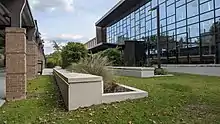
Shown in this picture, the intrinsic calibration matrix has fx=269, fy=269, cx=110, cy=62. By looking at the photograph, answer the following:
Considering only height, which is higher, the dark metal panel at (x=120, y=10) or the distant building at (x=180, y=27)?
the dark metal panel at (x=120, y=10)

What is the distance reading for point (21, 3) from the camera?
29.3ft

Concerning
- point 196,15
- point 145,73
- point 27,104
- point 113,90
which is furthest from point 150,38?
point 27,104

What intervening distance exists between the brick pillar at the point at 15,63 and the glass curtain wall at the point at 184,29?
622 inches

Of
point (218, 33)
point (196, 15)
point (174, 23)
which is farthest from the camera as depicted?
point (174, 23)

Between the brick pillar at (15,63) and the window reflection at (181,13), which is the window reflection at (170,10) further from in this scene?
the brick pillar at (15,63)

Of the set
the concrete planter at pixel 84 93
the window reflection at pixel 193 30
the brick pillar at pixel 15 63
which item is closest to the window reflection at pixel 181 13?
the window reflection at pixel 193 30

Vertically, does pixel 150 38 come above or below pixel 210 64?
above

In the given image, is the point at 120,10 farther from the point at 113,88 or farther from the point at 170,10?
the point at 113,88

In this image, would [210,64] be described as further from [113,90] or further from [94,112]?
[94,112]

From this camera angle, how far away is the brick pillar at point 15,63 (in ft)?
26.4

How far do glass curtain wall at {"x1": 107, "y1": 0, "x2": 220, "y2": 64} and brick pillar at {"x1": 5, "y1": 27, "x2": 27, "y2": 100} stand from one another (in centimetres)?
1579

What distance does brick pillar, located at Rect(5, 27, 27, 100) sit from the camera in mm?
8055

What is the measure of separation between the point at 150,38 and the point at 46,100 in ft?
80.8

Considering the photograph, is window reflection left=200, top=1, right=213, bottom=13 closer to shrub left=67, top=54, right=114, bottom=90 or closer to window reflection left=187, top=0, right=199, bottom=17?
window reflection left=187, top=0, right=199, bottom=17
